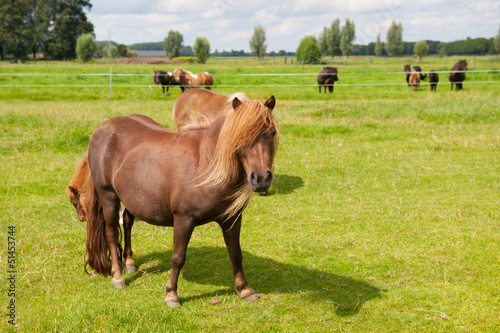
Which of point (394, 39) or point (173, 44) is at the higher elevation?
point (173, 44)

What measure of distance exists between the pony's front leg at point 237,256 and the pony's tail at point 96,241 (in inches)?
56.1

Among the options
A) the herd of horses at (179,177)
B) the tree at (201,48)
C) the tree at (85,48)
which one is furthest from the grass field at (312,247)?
the tree at (201,48)

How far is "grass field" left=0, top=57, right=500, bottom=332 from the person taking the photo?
146 inches

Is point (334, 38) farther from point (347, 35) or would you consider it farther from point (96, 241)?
point (96, 241)

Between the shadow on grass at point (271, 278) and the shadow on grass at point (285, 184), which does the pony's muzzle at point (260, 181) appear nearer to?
the shadow on grass at point (271, 278)

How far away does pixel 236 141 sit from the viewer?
3.34 m

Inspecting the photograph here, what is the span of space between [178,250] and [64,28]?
2995 inches

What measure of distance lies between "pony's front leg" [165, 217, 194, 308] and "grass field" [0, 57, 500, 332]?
129mm

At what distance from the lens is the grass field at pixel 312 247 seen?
3705 millimetres

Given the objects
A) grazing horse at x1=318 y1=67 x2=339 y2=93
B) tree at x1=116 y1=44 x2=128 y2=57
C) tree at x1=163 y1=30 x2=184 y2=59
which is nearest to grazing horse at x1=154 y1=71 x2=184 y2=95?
grazing horse at x1=318 y1=67 x2=339 y2=93

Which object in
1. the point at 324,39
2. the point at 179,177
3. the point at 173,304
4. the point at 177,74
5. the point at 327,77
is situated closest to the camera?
the point at 179,177

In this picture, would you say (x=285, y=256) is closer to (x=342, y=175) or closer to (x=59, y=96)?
(x=342, y=175)

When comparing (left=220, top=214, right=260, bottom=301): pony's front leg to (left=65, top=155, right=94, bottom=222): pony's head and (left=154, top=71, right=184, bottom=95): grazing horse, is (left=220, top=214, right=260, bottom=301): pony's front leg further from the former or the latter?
(left=154, top=71, right=184, bottom=95): grazing horse

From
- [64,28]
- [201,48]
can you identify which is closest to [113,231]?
[201,48]
